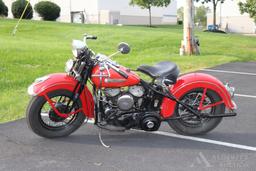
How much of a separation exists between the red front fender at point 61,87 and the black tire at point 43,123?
6 centimetres

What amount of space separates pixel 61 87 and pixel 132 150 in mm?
1201

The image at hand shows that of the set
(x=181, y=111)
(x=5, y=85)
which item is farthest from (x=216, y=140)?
(x=5, y=85)

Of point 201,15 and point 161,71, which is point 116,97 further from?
point 201,15

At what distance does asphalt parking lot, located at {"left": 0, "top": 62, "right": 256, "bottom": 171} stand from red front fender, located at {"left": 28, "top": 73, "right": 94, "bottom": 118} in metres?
0.45

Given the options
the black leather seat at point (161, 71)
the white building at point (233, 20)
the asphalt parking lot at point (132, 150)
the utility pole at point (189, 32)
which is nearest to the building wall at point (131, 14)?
the white building at point (233, 20)

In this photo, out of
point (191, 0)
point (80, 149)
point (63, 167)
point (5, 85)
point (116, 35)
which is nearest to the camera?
point (63, 167)

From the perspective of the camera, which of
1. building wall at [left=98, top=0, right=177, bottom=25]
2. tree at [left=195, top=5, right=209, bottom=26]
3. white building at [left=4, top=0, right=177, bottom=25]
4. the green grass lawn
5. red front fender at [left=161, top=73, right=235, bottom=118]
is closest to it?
red front fender at [left=161, top=73, right=235, bottom=118]

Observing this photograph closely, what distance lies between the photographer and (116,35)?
23.1m

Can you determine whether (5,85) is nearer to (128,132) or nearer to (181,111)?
(128,132)

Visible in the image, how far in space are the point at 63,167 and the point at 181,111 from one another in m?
1.88

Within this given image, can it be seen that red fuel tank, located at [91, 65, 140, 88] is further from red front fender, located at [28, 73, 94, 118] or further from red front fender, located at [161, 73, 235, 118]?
Answer: red front fender, located at [161, 73, 235, 118]

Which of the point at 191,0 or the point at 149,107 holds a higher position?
the point at 191,0

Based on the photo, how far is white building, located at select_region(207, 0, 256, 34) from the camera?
78438 mm

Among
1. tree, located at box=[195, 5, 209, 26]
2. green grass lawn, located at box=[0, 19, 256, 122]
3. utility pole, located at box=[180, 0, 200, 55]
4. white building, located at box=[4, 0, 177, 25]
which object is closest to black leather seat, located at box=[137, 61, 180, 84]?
green grass lawn, located at box=[0, 19, 256, 122]
